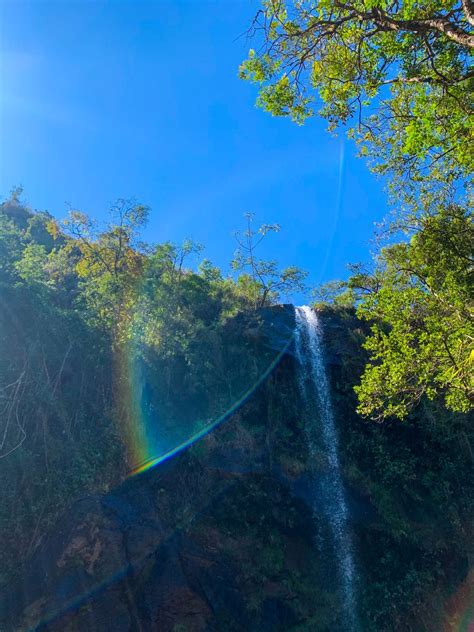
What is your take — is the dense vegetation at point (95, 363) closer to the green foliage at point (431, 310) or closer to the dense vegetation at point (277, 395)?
the dense vegetation at point (277, 395)

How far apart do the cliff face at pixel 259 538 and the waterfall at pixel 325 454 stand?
347mm

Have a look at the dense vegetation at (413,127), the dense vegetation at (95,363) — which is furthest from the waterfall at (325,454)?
the dense vegetation at (413,127)

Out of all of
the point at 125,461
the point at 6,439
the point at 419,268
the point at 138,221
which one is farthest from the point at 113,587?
the point at 138,221

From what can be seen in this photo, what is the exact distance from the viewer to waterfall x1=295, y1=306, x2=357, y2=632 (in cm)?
1492

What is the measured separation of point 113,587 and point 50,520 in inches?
105

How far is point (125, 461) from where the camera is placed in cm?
1455

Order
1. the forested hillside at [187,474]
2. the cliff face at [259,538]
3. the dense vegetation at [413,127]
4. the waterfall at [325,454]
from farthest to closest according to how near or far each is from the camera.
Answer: the waterfall at [325,454]
the forested hillside at [187,474]
the cliff face at [259,538]
the dense vegetation at [413,127]

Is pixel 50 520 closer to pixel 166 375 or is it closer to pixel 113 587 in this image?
pixel 113 587

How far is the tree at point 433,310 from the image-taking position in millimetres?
8344

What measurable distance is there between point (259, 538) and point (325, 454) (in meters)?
4.54

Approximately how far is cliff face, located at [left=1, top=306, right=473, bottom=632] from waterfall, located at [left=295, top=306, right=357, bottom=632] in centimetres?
35

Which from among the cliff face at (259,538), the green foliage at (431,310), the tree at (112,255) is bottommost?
the cliff face at (259,538)

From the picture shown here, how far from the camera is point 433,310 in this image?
8734mm

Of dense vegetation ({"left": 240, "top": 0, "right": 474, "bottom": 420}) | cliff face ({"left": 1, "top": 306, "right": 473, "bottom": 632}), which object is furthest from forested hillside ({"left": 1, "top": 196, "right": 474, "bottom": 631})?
dense vegetation ({"left": 240, "top": 0, "right": 474, "bottom": 420})
